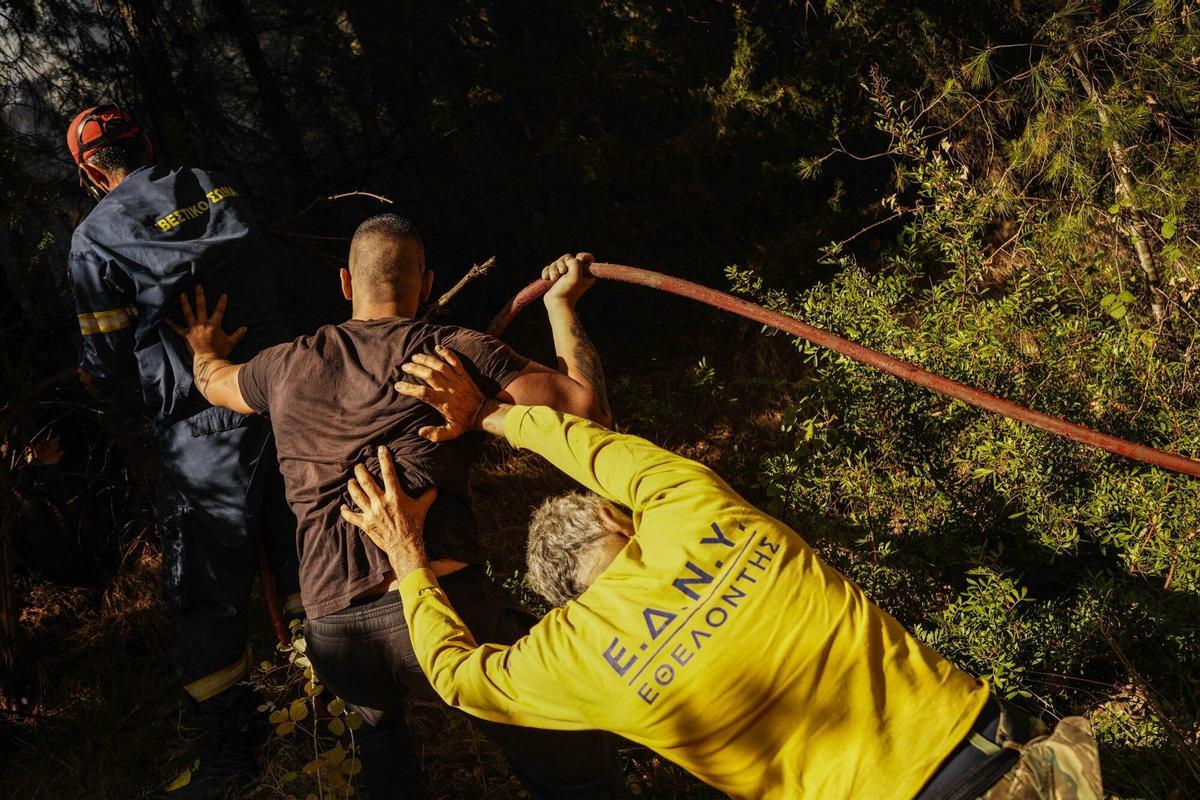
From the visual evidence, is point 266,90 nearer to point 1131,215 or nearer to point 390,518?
point 390,518

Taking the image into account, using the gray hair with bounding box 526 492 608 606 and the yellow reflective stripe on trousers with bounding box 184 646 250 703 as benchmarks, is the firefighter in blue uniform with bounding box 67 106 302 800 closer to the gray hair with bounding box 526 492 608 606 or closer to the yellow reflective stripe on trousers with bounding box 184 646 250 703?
the yellow reflective stripe on trousers with bounding box 184 646 250 703

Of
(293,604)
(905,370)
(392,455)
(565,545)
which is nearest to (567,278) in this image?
(392,455)

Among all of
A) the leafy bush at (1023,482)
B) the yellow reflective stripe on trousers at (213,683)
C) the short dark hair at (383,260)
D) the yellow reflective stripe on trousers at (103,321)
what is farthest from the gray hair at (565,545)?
the yellow reflective stripe on trousers at (103,321)

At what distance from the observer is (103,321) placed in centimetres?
357

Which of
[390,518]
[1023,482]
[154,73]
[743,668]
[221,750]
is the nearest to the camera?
[743,668]

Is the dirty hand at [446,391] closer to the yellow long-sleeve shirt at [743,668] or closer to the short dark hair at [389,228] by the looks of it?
the short dark hair at [389,228]

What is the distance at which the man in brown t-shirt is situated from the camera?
113 inches

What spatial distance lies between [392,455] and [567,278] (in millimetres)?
821

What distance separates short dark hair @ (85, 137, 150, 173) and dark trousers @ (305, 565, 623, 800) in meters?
2.08

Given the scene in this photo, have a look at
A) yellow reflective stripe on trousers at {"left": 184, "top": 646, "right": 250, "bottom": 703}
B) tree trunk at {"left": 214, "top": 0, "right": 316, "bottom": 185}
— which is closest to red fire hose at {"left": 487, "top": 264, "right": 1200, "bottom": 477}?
yellow reflective stripe on trousers at {"left": 184, "top": 646, "right": 250, "bottom": 703}

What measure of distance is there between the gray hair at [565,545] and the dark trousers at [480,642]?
29 centimetres

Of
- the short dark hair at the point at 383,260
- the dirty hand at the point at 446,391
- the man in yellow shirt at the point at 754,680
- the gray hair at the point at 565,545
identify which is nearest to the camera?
A: the man in yellow shirt at the point at 754,680

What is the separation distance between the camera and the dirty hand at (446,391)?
2.74 meters

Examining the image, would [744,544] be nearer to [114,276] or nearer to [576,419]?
[576,419]
